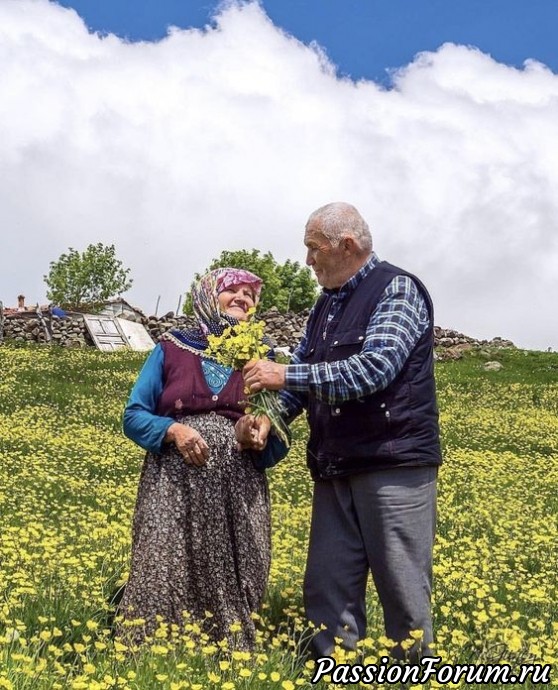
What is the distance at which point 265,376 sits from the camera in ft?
15.2

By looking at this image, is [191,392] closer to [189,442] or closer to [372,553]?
[189,442]

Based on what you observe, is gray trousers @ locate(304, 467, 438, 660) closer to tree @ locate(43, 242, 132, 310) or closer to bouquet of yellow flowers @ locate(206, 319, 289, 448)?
bouquet of yellow flowers @ locate(206, 319, 289, 448)

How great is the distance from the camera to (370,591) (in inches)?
273

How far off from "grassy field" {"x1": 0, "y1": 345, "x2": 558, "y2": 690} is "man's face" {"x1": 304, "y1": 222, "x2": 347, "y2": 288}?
2.01 meters

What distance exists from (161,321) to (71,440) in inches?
1075

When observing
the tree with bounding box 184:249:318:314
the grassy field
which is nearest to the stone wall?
the grassy field

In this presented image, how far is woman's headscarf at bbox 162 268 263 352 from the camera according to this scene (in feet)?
16.7

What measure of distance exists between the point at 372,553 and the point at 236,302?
158 cm

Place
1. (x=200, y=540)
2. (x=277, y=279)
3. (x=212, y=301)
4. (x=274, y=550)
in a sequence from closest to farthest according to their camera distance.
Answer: (x=212, y=301)
(x=200, y=540)
(x=274, y=550)
(x=277, y=279)

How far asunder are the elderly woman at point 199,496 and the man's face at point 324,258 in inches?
18.6

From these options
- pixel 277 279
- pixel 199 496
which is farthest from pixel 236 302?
pixel 277 279

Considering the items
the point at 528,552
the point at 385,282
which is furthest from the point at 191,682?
the point at 528,552

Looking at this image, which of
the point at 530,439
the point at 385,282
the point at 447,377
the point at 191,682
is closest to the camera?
the point at 191,682

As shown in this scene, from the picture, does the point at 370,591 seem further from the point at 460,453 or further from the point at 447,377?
the point at 447,377
